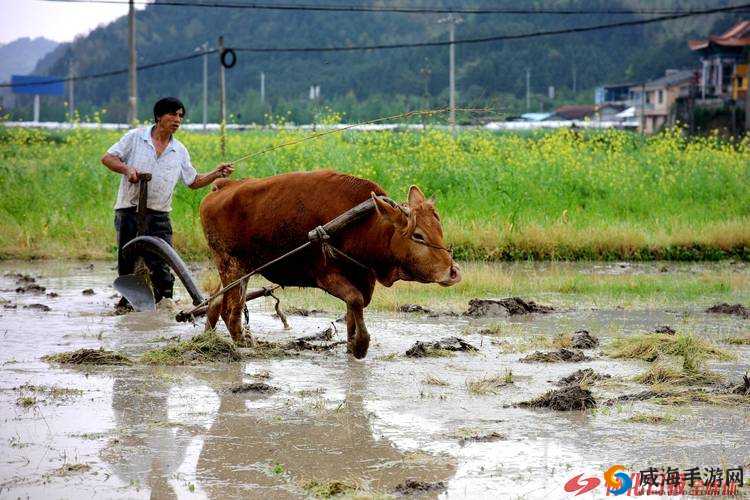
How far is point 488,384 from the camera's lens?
23.2ft

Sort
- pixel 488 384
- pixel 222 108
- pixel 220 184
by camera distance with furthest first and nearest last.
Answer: pixel 222 108 < pixel 220 184 < pixel 488 384

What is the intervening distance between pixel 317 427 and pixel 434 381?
1245mm

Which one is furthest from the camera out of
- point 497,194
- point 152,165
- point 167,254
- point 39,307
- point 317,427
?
point 497,194

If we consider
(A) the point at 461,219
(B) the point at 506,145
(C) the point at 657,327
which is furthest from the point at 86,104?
(C) the point at 657,327

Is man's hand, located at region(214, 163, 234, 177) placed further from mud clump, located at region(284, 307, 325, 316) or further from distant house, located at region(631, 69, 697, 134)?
distant house, located at region(631, 69, 697, 134)

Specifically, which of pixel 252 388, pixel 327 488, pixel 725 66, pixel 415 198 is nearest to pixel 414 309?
pixel 415 198

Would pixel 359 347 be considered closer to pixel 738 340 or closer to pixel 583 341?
pixel 583 341

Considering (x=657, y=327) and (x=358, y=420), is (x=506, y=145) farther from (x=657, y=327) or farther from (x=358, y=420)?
(x=358, y=420)

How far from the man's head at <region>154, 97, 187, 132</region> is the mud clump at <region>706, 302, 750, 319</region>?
4.92m

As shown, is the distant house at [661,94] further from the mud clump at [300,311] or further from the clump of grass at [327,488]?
the clump of grass at [327,488]

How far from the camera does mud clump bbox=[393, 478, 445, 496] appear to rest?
16.2 ft

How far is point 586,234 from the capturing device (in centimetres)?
1488

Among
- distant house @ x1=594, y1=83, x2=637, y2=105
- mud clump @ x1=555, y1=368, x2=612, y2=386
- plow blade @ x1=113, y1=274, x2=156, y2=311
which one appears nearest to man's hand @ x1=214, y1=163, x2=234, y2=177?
plow blade @ x1=113, y1=274, x2=156, y2=311

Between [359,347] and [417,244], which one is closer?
[417,244]
